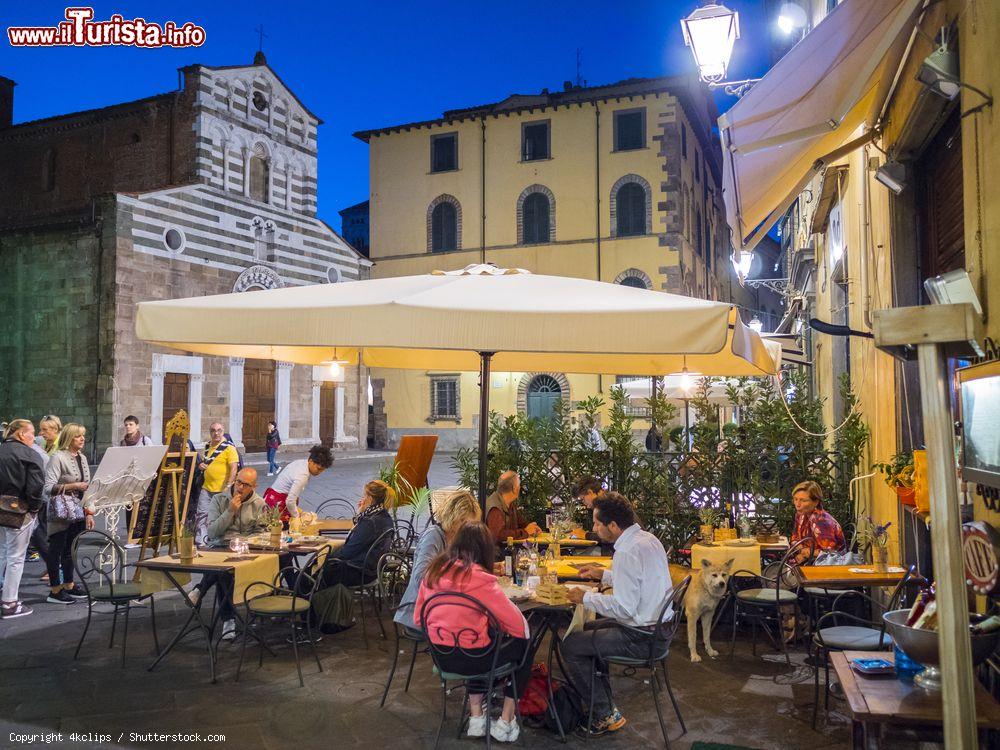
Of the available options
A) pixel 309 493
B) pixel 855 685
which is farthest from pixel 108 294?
pixel 855 685

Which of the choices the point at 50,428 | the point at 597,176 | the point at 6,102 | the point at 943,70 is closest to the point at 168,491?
the point at 50,428

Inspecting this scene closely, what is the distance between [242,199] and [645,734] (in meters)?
21.6

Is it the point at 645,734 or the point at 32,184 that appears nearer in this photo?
the point at 645,734

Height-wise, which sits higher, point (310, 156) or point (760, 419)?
point (310, 156)

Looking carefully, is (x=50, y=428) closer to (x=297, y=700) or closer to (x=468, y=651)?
(x=297, y=700)

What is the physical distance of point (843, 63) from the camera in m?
4.27

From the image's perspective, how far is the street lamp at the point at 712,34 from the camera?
682 cm

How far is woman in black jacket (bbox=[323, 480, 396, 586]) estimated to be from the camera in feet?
19.4

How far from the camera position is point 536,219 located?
28.4 m

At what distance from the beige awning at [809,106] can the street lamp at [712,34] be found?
164cm

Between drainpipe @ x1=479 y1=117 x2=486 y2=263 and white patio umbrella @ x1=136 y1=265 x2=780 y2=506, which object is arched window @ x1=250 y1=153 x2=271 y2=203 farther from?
white patio umbrella @ x1=136 y1=265 x2=780 y2=506

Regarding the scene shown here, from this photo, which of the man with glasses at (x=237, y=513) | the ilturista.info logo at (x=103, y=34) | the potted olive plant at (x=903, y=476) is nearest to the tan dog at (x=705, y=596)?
the potted olive plant at (x=903, y=476)

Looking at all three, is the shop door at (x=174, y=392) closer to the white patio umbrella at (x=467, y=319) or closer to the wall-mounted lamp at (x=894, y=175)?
the white patio umbrella at (x=467, y=319)

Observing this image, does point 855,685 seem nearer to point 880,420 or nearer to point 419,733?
point 419,733
